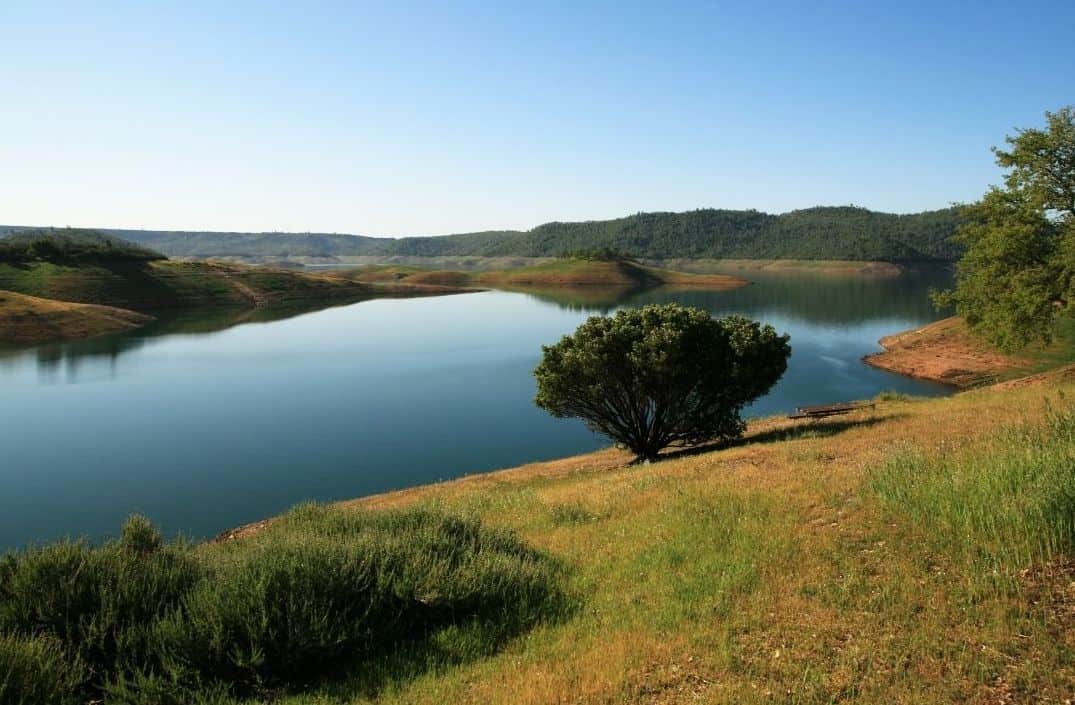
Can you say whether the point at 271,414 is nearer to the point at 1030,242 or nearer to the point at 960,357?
the point at 1030,242

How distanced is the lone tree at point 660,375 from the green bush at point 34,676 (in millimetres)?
21354

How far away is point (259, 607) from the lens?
7.16 metres

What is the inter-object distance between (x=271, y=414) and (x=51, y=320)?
65.2 m

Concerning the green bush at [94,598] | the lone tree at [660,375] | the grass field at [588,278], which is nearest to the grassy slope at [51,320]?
the lone tree at [660,375]

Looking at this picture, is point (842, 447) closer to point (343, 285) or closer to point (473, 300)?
point (473, 300)

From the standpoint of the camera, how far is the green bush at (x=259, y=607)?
273 inches

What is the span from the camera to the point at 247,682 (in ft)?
22.5

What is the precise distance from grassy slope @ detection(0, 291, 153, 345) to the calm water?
20.1ft

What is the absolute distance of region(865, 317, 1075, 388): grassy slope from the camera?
172ft

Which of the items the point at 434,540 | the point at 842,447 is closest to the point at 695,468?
the point at 842,447

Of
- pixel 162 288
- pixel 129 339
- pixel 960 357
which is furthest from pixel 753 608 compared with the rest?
pixel 162 288

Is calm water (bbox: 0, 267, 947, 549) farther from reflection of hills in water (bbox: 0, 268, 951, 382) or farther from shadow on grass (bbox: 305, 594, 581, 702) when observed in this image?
shadow on grass (bbox: 305, 594, 581, 702)

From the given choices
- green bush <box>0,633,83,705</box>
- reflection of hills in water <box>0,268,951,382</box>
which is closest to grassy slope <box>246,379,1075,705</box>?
green bush <box>0,633,83,705</box>

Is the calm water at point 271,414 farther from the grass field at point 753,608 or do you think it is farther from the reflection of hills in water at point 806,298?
the grass field at point 753,608
